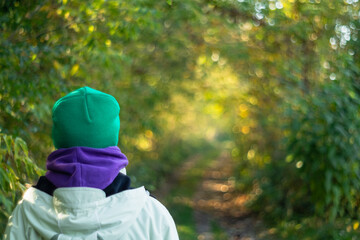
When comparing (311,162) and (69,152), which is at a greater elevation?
(69,152)

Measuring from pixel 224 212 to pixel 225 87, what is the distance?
10.5 feet

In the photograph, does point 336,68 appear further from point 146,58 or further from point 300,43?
point 146,58

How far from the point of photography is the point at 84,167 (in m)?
1.65

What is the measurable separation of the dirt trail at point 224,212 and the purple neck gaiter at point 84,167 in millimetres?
6555

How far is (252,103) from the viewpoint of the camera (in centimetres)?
1082

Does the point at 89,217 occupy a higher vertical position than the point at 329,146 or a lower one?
higher

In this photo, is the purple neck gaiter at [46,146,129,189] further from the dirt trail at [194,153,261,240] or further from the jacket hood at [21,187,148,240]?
the dirt trail at [194,153,261,240]

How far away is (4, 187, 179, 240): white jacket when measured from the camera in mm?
1652

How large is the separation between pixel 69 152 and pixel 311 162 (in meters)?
5.25

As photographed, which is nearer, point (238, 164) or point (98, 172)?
point (98, 172)

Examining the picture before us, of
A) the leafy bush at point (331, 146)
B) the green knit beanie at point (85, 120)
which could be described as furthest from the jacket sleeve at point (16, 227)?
the leafy bush at point (331, 146)

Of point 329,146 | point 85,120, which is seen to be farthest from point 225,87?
point 85,120

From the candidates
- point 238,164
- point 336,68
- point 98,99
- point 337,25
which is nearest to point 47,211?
point 98,99

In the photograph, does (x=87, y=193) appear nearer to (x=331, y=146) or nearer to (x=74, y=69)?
(x=74, y=69)
